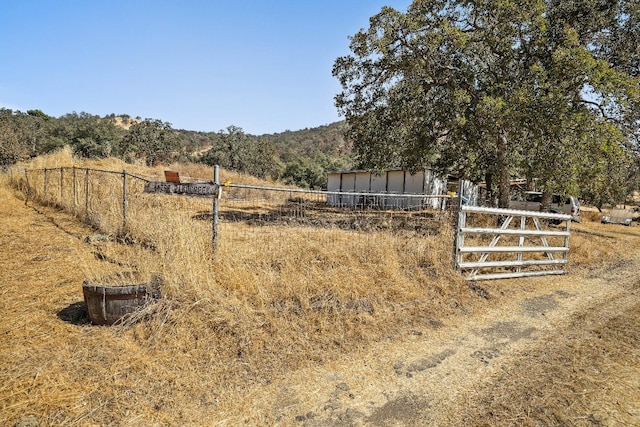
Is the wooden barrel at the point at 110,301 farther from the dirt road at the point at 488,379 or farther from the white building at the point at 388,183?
the white building at the point at 388,183

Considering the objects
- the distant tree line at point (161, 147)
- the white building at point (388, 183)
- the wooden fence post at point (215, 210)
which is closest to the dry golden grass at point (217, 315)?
the wooden fence post at point (215, 210)

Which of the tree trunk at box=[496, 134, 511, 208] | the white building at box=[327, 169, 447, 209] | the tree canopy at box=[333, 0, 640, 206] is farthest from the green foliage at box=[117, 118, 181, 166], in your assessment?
the tree trunk at box=[496, 134, 511, 208]

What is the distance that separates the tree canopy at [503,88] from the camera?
991cm

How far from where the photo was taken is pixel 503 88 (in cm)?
1116

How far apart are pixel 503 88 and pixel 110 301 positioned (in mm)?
12131

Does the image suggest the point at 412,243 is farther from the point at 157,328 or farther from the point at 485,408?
the point at 157,328

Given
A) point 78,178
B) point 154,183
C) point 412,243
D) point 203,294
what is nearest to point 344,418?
point 203,294

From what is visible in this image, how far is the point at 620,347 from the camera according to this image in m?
4.21

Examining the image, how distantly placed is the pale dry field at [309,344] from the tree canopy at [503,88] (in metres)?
5.64

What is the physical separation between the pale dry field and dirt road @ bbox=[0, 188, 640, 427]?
18 millimetres

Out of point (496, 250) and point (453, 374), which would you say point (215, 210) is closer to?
point (453, 374)

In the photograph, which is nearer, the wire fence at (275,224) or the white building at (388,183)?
the wire fence at (275,224)

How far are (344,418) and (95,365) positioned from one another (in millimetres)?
2270

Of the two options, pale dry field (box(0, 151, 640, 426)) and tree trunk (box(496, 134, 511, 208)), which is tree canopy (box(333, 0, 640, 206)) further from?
pale dry field (box(0, 151, 640, 426))
